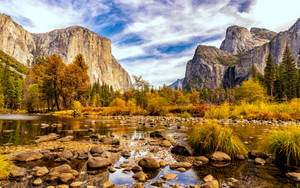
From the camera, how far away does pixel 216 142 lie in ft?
18.0

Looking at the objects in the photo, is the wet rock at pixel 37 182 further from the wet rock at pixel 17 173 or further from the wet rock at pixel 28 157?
the wet rock at pixel 28 157

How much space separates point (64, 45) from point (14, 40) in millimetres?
35495

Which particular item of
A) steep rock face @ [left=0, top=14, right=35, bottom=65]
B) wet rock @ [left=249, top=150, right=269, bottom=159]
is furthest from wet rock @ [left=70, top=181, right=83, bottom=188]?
steep rock face @ [left=0, top=14, right=35, bottom=65]

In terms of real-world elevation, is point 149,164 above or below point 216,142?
below

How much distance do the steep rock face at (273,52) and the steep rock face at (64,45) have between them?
124m

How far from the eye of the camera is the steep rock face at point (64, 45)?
5394 inches

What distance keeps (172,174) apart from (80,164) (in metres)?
2.35

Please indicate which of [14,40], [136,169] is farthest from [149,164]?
[14,40]

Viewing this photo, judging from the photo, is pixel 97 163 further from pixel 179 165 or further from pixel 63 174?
pixel 179 165

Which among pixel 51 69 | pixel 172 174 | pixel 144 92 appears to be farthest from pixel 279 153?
pixel 51 69

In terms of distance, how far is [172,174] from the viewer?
3.87 metres

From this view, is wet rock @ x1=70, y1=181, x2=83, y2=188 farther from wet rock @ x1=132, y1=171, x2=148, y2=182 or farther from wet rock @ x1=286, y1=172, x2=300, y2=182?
wet rock @ x1=286, y1=172, x2=300, y2=182

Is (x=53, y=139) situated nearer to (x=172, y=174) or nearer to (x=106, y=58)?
(x=172, y=174)

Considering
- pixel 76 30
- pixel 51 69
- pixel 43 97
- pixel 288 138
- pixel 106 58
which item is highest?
pixel 76 30
